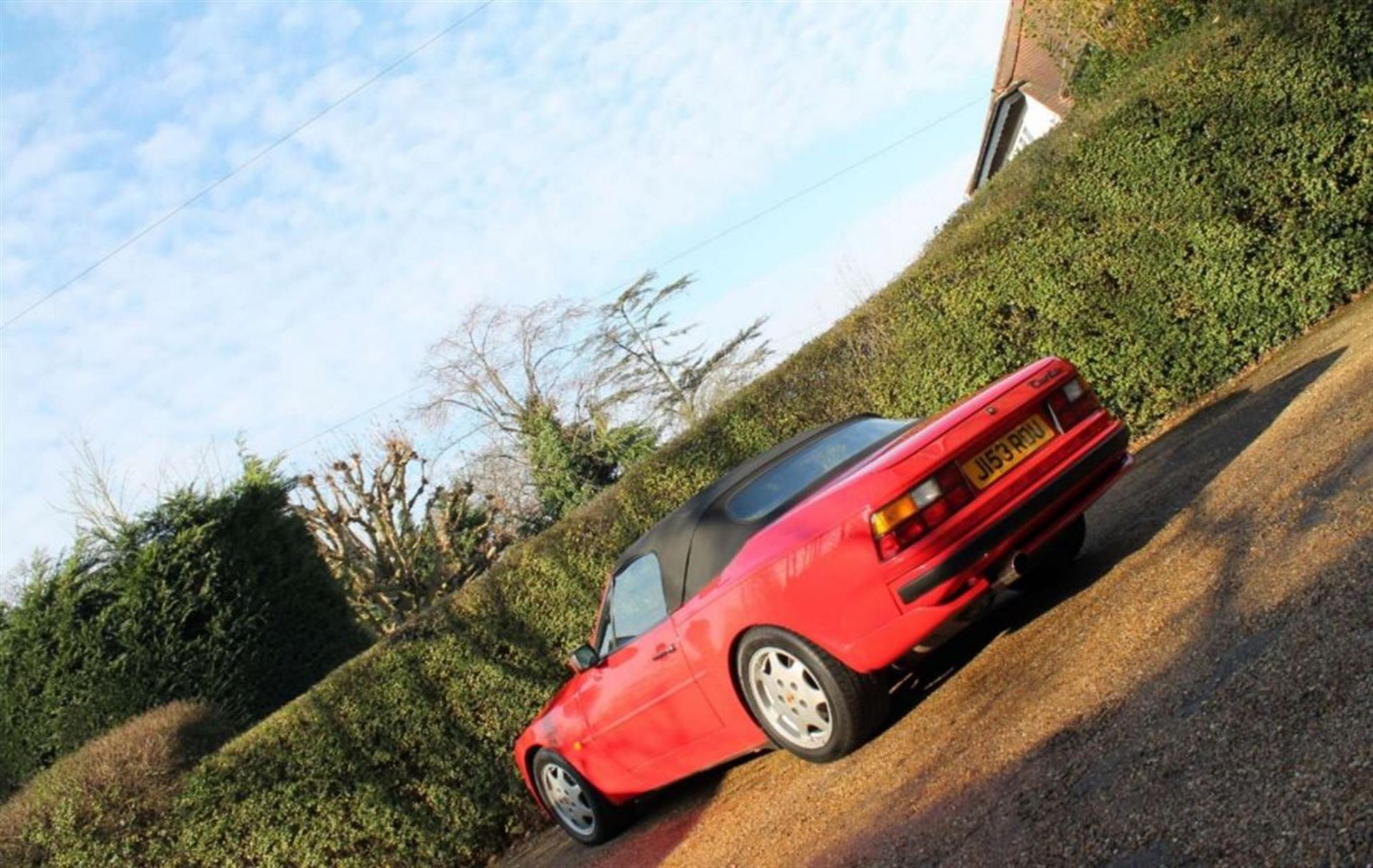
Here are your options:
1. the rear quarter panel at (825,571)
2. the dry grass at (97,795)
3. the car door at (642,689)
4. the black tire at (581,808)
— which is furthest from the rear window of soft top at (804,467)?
the dry grass at (97,795)

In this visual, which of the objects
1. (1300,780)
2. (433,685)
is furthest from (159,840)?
(1300,780)

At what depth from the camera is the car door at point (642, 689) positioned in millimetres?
5906

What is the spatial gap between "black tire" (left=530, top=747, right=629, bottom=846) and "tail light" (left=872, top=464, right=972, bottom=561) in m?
2.82

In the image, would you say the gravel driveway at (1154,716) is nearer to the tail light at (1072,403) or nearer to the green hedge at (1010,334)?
the tail light at (1072,403)

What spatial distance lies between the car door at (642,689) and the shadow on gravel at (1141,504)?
3.33ft

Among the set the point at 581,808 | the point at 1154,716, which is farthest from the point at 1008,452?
the point at 581,808

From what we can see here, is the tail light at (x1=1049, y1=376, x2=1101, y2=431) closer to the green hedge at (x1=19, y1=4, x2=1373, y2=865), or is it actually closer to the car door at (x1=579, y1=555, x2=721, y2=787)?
the car door at (x1=579, y1=555, x2=721, y2=787)

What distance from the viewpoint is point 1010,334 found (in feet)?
34.7

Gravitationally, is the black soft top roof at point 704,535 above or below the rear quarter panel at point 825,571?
above

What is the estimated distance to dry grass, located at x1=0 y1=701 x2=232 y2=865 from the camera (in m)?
8.35

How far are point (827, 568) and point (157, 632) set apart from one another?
9531 mm

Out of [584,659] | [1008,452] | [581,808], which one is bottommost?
[581,808]

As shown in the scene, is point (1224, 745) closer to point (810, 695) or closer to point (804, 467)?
point (810, 695)

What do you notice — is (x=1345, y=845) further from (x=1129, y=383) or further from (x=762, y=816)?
(x=1129, y=383)
